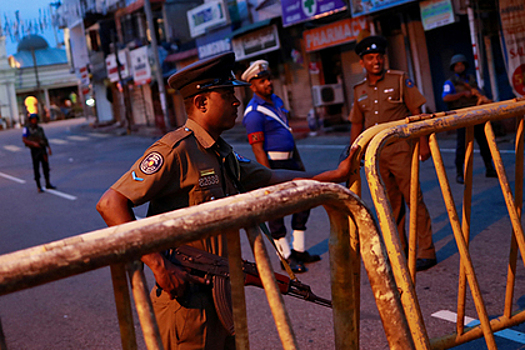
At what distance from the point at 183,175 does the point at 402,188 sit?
9.95 ft

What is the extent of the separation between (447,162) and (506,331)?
6820 mm

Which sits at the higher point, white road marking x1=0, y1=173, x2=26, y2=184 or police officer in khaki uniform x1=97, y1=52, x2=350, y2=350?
white road marking x1=0, y1=173, x2=26, y2=184

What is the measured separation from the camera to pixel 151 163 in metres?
2.45

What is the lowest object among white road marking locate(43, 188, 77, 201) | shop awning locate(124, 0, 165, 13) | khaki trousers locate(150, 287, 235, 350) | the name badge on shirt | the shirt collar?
khaki trousers locate(150, 287, 235, 350)

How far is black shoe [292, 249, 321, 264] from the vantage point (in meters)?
5.64

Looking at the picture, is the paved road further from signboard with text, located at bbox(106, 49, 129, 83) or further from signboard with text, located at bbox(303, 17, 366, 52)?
signboard with text, located at bbox(106, 49, 129, 83)

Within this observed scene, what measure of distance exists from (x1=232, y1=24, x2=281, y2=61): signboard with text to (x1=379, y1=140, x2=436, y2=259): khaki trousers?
15.9m

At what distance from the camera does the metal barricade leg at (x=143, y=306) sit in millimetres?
1567

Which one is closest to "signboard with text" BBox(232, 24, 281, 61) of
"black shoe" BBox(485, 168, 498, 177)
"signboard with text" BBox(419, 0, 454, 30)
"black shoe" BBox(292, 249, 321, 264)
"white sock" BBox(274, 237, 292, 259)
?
"signboard with text" BBox(419, 0, 454, 30)

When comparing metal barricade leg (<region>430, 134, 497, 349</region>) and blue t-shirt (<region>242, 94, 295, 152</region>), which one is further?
blue t-shirt (<region>242, 94, 295, 152</region>)

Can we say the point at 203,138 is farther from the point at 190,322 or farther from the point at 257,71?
the point at 257,71

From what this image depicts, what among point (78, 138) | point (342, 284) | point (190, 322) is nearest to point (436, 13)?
point (190, 322)

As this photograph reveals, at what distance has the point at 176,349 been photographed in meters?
2.46

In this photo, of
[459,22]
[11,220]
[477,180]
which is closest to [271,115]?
[477,180]
